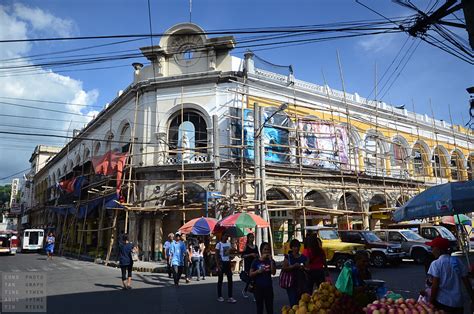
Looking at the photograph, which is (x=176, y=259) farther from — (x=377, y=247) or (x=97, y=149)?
(x=97, y=149)

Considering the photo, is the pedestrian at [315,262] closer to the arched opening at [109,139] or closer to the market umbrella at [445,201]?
the market umbrella at [445,201]

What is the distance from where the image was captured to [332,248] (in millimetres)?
14898

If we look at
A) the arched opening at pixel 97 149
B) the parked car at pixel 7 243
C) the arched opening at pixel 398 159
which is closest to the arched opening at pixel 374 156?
the arched opening at pixel 398 159

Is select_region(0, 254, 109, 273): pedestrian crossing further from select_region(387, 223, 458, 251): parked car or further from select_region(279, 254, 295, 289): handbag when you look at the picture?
select_region(387, 223, 458, 251): parked car

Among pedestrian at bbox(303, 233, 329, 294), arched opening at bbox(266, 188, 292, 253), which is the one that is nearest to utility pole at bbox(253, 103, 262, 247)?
arched opening at bbox(266, 188, 292, 253)

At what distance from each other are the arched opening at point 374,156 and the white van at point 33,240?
2987 cm

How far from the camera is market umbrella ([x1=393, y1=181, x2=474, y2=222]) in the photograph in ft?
23.2

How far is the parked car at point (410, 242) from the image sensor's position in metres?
16.4

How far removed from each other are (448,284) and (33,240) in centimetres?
3725

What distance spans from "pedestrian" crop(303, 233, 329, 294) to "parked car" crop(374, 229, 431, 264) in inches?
443

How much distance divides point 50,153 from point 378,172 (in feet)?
165

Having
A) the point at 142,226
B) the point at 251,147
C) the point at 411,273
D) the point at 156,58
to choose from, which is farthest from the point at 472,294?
the point at 156,58

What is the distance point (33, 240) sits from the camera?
34.1 meters

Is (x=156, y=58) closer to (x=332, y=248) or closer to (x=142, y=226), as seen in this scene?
(x=142, y=226)
